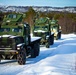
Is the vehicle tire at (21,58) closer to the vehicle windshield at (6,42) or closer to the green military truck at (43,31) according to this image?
the vehicle windshield at (6,42)

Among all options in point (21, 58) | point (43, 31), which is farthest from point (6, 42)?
point (43, 31)

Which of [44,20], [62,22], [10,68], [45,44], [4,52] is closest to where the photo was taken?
[10,68]

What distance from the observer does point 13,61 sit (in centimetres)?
1822

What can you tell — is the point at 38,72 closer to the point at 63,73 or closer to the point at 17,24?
the point at 63,73

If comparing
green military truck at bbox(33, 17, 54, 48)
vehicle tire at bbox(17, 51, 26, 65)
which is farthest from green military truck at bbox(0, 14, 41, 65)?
green military truck at bbox(33, 17, 54, 48)

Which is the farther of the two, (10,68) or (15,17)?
(15,17)

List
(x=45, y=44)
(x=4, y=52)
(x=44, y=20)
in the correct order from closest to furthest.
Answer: (x=4, y=52) < (x=45, y=44) < (x=44, y=20)

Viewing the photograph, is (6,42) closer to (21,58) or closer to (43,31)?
(21,58)

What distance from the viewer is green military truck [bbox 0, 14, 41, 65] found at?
16.7 metres

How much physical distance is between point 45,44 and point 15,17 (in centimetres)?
864

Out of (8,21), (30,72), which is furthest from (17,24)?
(30,72)

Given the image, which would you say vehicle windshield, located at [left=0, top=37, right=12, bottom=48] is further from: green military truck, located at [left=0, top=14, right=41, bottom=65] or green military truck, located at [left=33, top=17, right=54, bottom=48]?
green military truck, located at [left=33, top=17, right=54, bottom=48]

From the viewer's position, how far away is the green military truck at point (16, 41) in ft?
54.9

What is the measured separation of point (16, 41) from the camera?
17141 mm
